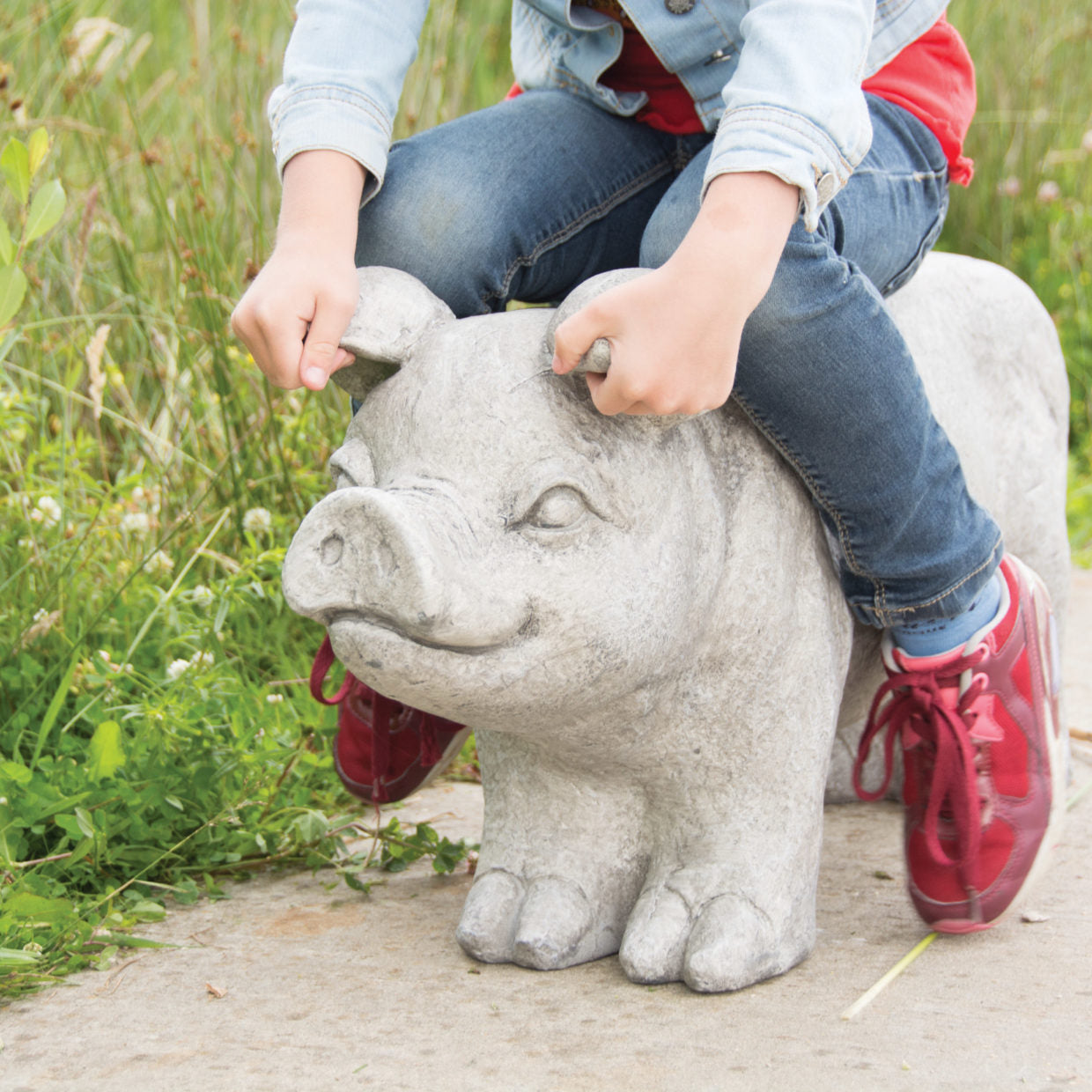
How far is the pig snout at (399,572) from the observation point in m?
1.32

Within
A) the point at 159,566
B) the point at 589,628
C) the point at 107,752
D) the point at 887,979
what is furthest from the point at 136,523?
the point at 887,979

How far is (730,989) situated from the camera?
5.11ft

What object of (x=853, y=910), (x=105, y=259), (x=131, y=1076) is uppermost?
(x=105, y=259)

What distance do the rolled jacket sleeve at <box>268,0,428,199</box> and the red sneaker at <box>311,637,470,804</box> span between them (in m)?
0.71

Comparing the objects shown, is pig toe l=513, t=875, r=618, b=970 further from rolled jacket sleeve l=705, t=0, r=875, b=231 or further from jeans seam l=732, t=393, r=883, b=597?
rolled jacket sleeve l=705, t=0, r=875, b=231

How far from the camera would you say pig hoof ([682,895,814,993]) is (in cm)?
154

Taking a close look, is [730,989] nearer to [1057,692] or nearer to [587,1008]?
[587,1008]

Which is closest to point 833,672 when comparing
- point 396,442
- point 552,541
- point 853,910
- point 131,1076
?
point 853,910

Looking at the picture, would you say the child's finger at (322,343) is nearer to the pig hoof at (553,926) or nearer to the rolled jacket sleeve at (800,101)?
the rolled jacket sleeve at (800,101)

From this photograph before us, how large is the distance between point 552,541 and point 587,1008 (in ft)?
1.76

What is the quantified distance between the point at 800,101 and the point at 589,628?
597mm

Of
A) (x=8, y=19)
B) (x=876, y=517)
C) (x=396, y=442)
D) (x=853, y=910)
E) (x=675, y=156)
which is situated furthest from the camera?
(x=8, y=19)

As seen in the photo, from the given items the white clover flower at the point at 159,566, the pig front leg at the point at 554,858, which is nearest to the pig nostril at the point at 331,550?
the pig front leg at the point at 554,858

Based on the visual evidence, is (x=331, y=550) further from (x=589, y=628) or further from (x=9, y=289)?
(x=9, y=289)
